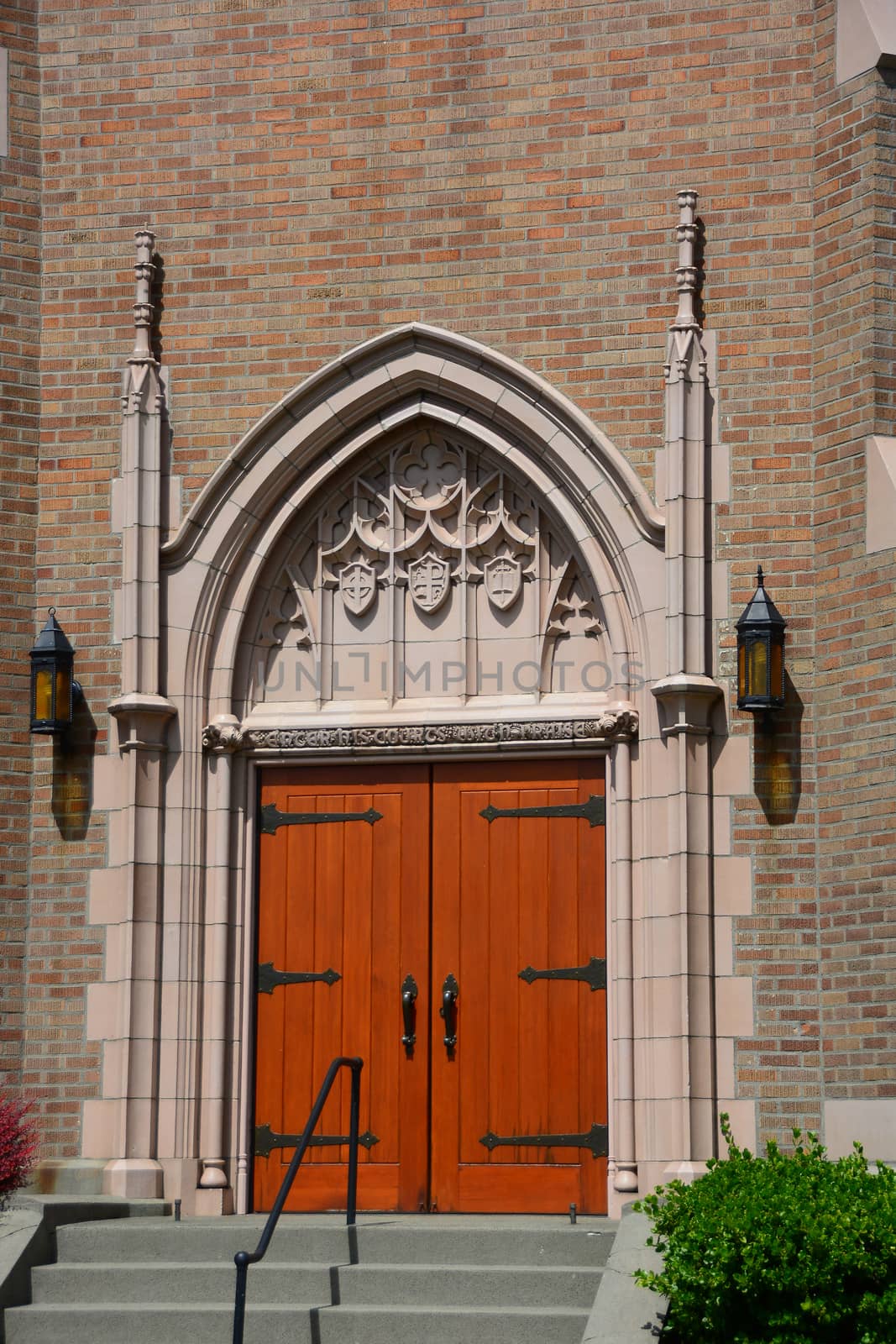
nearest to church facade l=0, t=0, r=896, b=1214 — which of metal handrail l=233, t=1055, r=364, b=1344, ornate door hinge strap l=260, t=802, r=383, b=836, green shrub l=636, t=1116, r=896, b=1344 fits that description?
ornate door hinge strap l=260, t=802, r=383, b=836

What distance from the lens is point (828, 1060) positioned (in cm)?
931

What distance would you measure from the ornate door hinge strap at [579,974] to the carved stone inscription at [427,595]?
1.41 metres

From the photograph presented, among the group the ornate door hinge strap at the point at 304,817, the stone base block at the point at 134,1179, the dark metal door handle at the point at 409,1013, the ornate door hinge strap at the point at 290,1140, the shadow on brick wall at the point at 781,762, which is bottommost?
the stone base block at the point at 134,1179

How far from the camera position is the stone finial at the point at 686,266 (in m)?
9.98

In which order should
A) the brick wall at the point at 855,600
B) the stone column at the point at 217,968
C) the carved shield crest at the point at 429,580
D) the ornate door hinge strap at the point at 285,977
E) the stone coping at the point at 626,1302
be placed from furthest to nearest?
the carved shield crest at the point at 429,580 → the ornate door hinge strap at the point at 285,977 → the stone column at the point at 217,968 → the brick wall at the point at 855,600 → the stone coping at the point at 626,1302

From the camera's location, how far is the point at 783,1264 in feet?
23.4

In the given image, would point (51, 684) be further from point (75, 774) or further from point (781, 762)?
point (781, 762)

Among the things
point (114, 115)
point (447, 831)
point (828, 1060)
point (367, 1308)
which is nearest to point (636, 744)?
point (447, 831)

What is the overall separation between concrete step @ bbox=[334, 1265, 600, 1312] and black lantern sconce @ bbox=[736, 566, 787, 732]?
284 centimetres

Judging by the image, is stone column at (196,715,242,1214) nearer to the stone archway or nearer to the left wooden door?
the stone archway

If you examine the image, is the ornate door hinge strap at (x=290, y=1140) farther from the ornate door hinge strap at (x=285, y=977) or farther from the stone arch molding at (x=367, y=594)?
the ornate door hinge strap at (x=285, y=977)

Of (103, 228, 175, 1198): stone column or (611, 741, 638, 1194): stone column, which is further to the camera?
(103, 228, 175, 1198): stone column

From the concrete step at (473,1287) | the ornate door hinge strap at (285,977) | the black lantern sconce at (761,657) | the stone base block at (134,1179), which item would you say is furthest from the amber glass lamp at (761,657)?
the stone base block at (134,1179)

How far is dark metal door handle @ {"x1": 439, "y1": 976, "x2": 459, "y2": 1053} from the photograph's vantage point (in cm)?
1004
